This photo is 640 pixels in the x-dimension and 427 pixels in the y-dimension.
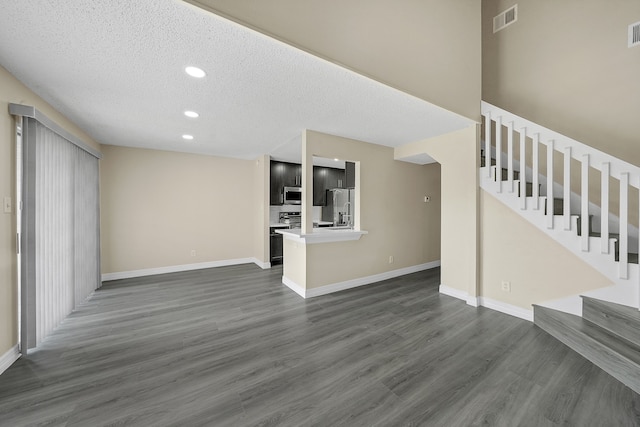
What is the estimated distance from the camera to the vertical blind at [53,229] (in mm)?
2164

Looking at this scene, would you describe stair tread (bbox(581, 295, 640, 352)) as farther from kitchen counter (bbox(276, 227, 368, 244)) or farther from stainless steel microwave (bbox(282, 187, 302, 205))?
stainless steel microwave (bbox(282, 187, 302, 205))

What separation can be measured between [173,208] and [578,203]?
667 centimetres

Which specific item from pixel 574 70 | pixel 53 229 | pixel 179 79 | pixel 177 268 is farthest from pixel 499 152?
pixel 177 268

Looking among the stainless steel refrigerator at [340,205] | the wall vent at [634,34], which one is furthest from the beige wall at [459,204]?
the stainless steel refrigerator at [340,205]

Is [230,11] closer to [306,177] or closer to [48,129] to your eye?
[306,177]

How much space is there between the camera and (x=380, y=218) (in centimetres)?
427

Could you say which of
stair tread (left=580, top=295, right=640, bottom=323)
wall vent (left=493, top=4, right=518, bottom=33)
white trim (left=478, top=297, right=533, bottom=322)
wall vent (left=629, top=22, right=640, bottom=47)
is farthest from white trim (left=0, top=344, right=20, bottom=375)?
wall vent (left=493, top=4, right=518, bottom=33)

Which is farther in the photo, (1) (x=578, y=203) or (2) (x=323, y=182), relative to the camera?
(2) (x=323, y=182)

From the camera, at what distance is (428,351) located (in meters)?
2.18

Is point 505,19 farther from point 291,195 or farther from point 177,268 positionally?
point 177,268

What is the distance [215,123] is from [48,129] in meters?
1.67

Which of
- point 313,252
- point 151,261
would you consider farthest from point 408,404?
point 151,261

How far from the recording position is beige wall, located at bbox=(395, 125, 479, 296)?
10.7 ft

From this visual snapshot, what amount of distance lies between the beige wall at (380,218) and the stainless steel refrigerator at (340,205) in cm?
153
